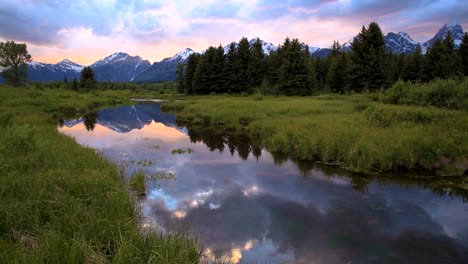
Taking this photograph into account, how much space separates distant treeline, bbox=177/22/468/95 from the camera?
43.5 meters

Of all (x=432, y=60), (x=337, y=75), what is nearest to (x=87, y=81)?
(x=337, y=75)

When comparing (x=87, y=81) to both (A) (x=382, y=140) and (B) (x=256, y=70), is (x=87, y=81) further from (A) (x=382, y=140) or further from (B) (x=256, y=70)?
(A) (x=382, y=140)

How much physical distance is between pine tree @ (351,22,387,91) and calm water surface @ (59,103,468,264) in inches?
→ 1271

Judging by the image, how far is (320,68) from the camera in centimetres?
6931

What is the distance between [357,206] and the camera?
1016 cm

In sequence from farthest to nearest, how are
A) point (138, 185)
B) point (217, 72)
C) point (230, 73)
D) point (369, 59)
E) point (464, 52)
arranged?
point (217, 72) < point (230, 73) < point (464, 52) < point (369, 59) < point (138, 185)

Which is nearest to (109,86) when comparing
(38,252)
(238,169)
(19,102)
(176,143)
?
(19,102)

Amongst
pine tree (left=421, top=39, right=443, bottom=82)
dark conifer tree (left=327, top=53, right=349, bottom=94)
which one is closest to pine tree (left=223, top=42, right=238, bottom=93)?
dark conifer tree (left=327, top=53, right=349, bottom=94)

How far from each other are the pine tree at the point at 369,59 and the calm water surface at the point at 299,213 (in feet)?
106

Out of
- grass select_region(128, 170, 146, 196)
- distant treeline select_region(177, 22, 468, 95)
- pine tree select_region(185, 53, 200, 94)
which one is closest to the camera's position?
grass select_region(128, 170, 146, 196)

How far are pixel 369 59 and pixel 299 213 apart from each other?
127ft

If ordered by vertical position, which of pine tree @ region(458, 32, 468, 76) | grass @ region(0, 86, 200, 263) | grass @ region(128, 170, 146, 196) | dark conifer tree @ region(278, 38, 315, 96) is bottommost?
grass @ region(128, 170, 146, 196)

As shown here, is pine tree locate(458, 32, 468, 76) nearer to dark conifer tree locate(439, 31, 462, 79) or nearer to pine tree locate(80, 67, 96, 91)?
dark conifer tree locate(439, 31, 462, 79)

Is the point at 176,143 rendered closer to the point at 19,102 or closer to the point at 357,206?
the point at 357,206
